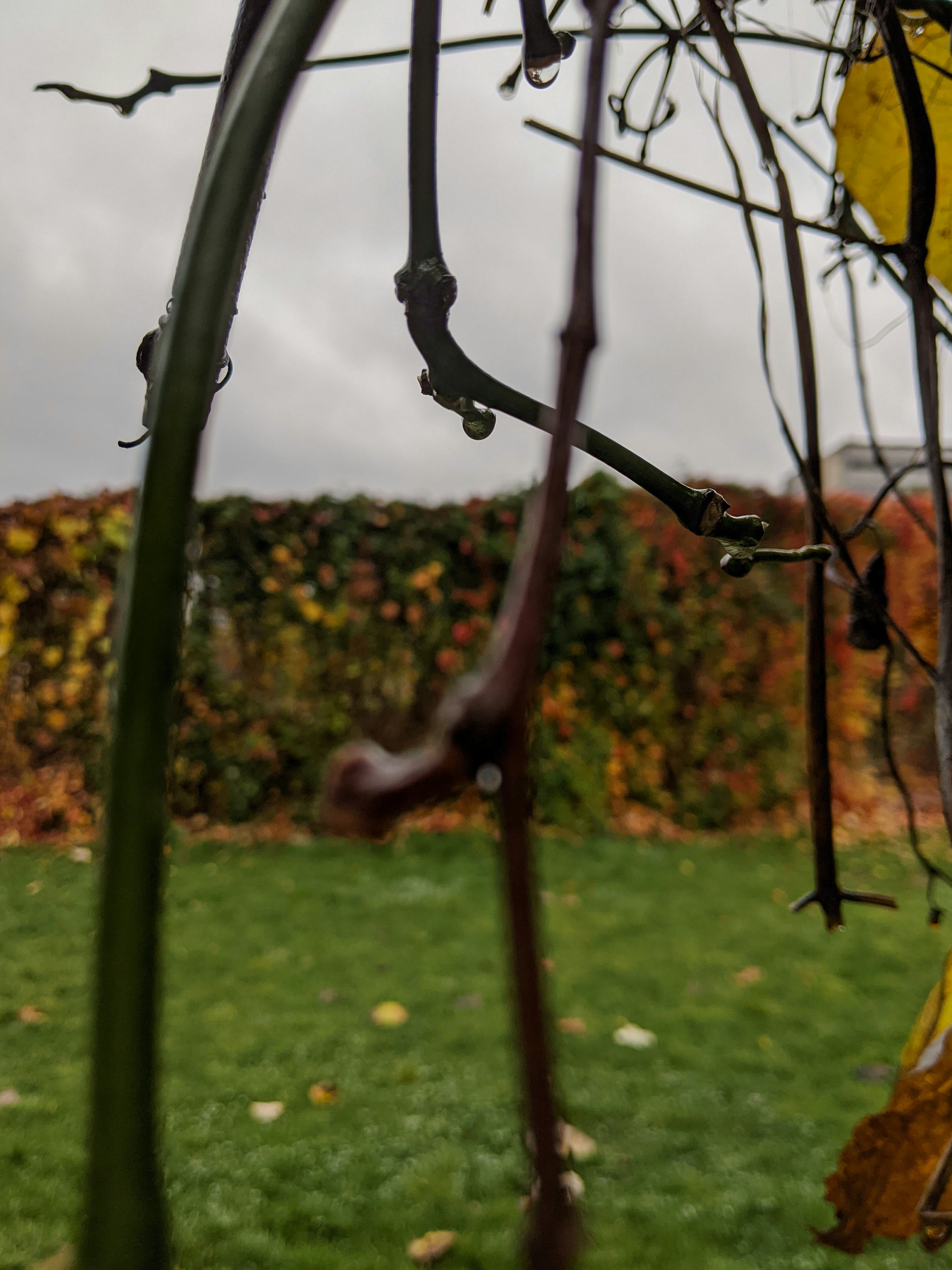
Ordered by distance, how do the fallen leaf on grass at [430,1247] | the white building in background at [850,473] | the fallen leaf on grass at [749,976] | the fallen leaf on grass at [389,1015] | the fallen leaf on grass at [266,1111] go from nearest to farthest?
the fallen leaf on grass at [430,1247], the fallen leaf on grass at [266,1111], the fallen leaf on grass at [389,1015], the fallen leaf on grass at [749,976], the white building in background at [850,473]

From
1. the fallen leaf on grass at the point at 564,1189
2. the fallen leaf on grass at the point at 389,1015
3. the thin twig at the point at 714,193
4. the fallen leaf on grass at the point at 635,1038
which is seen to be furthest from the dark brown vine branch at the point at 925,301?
the fallen leaf on grass at the point at 389,1015

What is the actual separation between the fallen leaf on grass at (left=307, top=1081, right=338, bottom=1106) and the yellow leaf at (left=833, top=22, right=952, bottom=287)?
9.77 feet

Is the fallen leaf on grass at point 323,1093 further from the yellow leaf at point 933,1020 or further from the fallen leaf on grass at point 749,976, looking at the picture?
the yellow leaf at point 933,1020

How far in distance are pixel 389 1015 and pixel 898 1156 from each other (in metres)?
3.24

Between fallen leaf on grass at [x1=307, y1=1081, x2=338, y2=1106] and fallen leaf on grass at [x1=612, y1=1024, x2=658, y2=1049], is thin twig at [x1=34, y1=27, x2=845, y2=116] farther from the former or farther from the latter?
fallen leaf on grass at [x1=612, y1=1024, x2=658, y2=1049]

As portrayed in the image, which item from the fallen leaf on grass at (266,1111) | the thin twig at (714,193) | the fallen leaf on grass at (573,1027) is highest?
the thin twig at (714,193)

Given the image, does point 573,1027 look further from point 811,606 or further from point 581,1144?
point 811,606

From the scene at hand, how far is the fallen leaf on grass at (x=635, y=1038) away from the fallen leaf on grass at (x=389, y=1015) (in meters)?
0.80

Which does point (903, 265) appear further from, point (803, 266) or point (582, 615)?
point (582, 615)

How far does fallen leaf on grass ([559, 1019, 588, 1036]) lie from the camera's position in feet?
11.1

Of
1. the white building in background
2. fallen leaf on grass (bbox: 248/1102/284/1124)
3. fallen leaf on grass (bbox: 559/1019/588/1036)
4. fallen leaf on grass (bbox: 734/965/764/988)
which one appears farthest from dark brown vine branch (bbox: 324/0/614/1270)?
the white building in background

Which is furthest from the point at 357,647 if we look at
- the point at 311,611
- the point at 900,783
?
the point at 900,783

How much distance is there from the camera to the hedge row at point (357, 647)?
19.5 ft

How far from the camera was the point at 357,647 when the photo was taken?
6066 millimetres
